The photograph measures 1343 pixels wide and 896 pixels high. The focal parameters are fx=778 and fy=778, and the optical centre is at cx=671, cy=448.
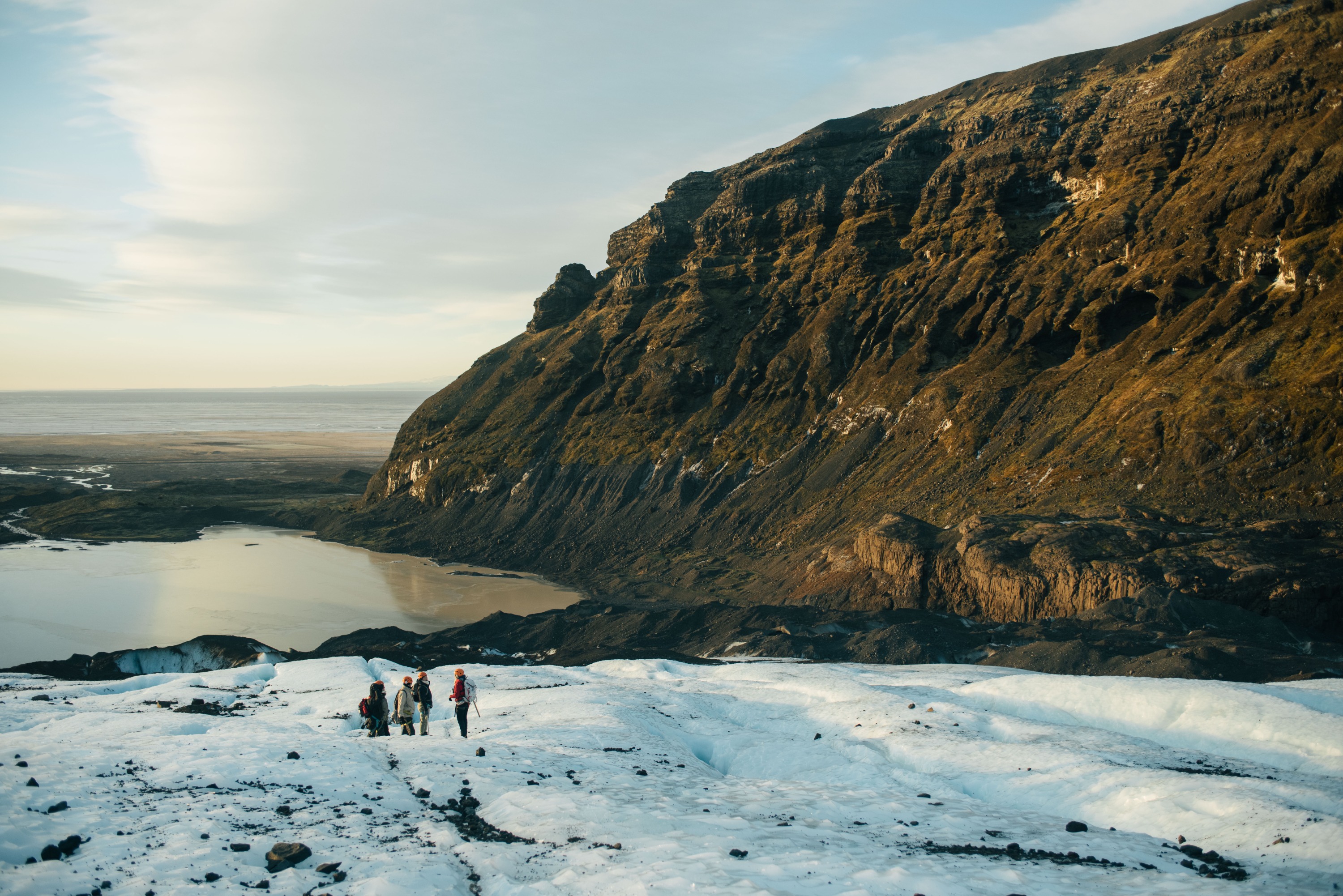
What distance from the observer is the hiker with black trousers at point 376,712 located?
17.8 m

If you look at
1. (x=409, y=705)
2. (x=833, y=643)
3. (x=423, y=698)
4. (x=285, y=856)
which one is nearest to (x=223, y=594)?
(x=409, y=705)

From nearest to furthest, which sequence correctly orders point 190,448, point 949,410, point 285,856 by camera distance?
point 285,856 → point 949,410 → point 190,448

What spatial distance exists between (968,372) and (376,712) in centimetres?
4285

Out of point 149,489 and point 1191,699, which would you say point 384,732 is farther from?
point 149,489

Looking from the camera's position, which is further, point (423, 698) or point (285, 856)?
point (423, 698)

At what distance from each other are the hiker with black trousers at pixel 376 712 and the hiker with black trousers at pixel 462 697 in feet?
5.21

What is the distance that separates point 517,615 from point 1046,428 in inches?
1226

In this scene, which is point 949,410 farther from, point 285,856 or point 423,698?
point 285,856

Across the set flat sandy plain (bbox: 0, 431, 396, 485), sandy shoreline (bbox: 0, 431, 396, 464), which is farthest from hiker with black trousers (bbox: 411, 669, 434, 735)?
sandy shoreline (bbox: 0, 431, 396, 464)

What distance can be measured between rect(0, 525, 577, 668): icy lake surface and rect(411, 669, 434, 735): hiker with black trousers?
24.0 m

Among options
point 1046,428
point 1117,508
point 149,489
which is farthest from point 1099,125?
point 149,489

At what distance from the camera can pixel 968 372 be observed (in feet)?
165

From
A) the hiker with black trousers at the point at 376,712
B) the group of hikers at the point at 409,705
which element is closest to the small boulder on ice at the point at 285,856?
the group of hikers at the point at 409,705

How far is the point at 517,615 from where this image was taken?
41469 mm
